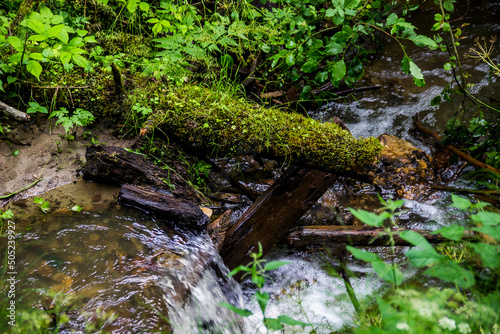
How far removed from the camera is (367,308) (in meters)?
2.29

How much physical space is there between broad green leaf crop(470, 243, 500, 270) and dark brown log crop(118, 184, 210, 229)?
1.88m

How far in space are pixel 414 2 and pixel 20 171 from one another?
7270 mm

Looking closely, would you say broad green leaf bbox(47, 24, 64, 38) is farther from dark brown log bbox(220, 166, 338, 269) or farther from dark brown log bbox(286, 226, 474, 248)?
dark brown log bbox(286, 226, 474, 248)

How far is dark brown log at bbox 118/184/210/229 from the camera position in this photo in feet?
8.27

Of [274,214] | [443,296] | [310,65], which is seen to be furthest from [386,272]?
[310,65]

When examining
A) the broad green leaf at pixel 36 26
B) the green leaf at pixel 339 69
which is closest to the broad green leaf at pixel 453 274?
the green leaf at pixel 339 69

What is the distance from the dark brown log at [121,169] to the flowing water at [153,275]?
199mm

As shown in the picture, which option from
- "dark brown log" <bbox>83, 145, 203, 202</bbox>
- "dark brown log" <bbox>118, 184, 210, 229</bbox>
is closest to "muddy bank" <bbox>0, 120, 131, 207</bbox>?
"dark brown log" <bbox>83, 145, 203, 202</bbox>

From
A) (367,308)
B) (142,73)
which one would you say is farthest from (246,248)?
(142,73)

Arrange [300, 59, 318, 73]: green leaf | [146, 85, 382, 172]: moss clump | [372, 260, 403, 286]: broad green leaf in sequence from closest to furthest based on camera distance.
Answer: [372, 260, 403, 286]: broad green leaf → [146, 85, 382, 172]: moss clump → [300, 59, 318, 73]: green leaf

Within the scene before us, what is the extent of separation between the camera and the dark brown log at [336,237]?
109 inches

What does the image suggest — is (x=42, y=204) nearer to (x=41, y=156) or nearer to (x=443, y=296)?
(x=41, y=156)

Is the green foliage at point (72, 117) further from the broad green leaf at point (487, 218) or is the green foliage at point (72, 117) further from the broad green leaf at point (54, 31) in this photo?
the broad green leaf at point (487, 218)

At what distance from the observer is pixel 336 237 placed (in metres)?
2.82
